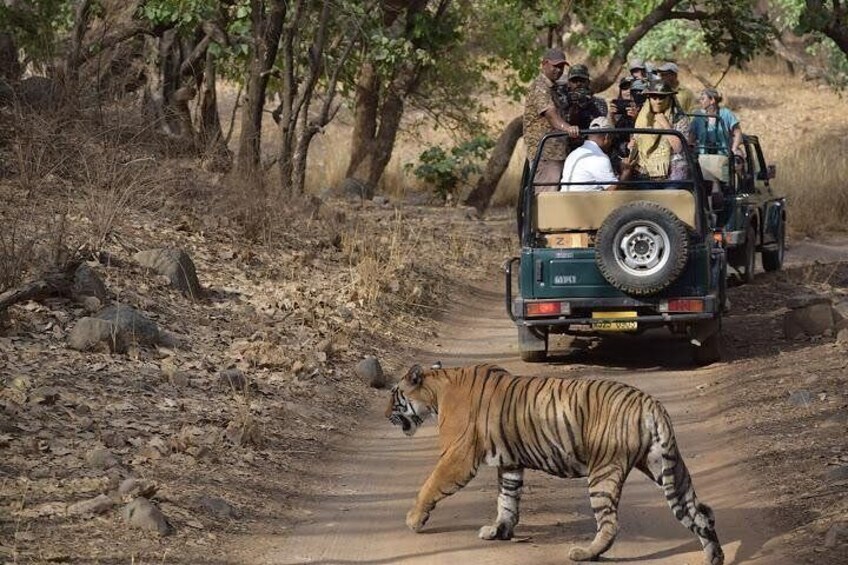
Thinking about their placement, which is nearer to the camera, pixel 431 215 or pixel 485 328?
pixel 485 328

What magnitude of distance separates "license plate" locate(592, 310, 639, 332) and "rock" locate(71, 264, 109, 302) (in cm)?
363

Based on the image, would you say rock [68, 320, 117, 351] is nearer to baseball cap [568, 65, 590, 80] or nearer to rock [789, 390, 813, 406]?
rock [789, 390, 813, 406]

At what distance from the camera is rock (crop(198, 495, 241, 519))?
7172mm

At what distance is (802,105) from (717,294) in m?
31.1

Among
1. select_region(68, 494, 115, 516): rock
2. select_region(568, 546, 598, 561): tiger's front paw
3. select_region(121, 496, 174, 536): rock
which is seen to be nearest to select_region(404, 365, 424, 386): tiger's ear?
select_region(568, 546, 598, 561): tiger's front paw

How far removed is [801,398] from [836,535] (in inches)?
126

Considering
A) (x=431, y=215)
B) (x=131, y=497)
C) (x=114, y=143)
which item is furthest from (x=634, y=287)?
(x=431, y=215)

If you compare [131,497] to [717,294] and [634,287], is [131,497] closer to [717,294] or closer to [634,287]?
A: [634,287]

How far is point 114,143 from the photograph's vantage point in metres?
14.5

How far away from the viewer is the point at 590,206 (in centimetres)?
1145

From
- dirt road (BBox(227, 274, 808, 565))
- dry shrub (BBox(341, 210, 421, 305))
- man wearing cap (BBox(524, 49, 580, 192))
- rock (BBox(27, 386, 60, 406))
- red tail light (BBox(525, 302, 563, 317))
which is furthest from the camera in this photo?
dry shrub (BBox(341, 210, 421, 305))

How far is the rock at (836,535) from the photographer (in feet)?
21.4

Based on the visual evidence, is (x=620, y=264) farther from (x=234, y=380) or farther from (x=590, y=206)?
(x=234, y=380)

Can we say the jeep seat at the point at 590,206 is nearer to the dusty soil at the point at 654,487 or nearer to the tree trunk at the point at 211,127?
the dusty soil at the point at 654,487
